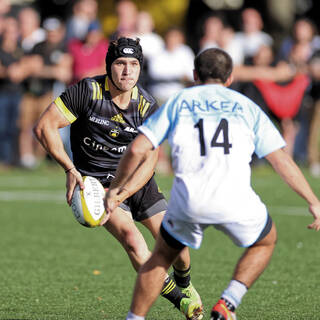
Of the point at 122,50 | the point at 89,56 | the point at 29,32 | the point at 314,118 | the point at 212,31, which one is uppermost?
the point at 122,50

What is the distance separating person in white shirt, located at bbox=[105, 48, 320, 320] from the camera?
5.43 metres

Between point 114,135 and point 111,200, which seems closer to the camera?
point 111,200

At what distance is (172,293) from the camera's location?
22.9 ft

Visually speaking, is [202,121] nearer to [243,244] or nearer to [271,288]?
[243,244]

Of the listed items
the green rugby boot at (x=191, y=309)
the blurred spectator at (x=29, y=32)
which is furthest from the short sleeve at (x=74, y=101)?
the blurred spectator at (x=29, y=32)

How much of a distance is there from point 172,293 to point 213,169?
1.83 meters

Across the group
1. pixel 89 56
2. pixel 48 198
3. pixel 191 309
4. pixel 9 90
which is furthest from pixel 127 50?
pixel 9 90

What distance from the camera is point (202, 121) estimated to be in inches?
215

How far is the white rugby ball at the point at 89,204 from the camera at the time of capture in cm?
641

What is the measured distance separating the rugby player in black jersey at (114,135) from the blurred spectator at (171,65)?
9.37 metres

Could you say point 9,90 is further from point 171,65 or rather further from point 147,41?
point 171,65

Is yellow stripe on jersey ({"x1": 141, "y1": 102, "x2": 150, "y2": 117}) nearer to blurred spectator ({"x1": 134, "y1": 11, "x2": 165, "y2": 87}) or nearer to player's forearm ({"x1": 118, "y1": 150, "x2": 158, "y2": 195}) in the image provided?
player's forearm ({"x1": 118, "y1": 150, "x2": 158, "y2": 195})

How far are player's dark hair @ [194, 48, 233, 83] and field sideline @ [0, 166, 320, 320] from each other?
6.96 feet

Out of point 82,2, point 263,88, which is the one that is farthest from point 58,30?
point 263,88
